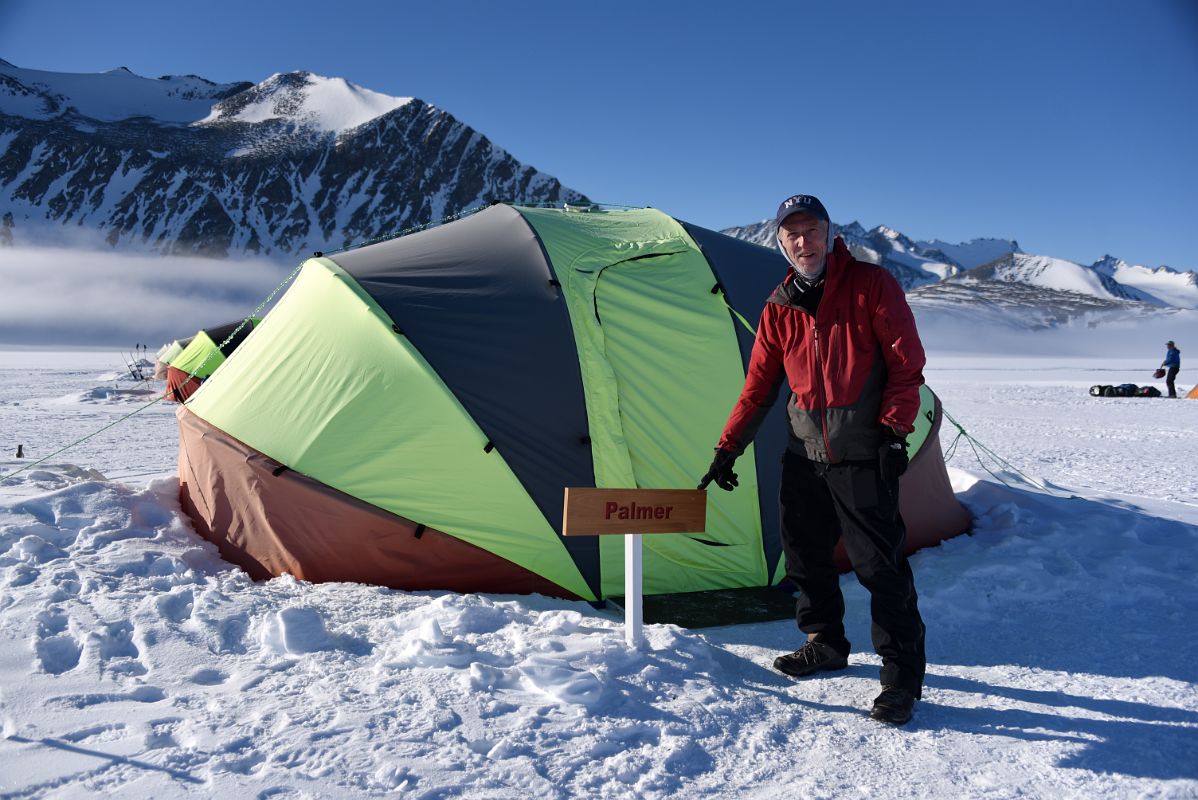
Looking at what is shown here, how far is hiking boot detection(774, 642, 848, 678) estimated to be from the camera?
3516 millimetres

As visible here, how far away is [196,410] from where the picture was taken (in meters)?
5.38

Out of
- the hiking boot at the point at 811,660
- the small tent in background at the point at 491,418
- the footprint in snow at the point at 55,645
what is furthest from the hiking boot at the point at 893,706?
the footprint in snow at the point at 55,645

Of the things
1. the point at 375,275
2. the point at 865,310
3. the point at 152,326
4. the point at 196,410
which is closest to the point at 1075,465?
the point at 865,310

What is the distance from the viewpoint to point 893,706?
304cm

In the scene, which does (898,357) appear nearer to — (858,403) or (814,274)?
(858,403)

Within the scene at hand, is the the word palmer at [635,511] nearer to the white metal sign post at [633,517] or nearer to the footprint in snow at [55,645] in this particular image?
the white metal sign post at [633,517]

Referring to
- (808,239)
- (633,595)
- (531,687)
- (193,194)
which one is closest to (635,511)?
(633,595)

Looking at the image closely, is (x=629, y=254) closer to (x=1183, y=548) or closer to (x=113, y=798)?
(x=113, y=798)

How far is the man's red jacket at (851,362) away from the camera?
3084 millimetres

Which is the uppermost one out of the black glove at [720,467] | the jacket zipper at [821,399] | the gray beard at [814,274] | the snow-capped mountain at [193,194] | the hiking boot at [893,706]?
the snow-capped mountain at [193,194]

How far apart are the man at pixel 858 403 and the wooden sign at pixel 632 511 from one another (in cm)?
56

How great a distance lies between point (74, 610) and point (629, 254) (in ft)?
12.0

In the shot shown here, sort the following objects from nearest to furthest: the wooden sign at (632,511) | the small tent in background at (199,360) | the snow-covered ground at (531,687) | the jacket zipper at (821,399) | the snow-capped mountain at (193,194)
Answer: the snow-covered ground at (531,687) < the jacket zipper at (821,399) < the wooden sign at (632,511) < the small tent in background at (199,360) < the snow-capped mountain at (193,194)

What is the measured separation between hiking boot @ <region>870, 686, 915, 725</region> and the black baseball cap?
77.8 inches
